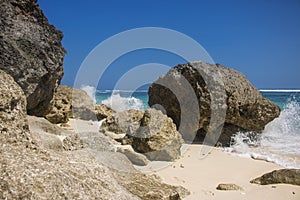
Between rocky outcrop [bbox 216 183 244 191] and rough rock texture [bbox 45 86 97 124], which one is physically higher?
rough rock texture [bbox 45 86 97 124]

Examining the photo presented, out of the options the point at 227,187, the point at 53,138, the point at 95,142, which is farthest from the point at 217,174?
the point at 53,138

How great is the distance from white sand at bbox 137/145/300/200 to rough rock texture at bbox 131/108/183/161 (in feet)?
0.90

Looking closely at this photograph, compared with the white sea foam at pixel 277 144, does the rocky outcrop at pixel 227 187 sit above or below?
below

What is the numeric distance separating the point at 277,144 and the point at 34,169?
8.12 meters

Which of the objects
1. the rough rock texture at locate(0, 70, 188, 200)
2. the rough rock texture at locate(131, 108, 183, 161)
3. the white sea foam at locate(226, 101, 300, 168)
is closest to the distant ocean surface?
the white sea foam at locate(226, 101, 300, 168)

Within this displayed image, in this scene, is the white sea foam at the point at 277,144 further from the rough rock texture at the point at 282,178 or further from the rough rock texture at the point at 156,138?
the rough rock texture at the point at 156,138

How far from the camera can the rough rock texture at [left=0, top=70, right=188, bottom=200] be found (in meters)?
1.85

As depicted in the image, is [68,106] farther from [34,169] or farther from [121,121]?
[34,169]

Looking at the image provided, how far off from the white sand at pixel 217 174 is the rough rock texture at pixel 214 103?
114 cm

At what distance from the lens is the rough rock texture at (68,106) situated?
348 inches

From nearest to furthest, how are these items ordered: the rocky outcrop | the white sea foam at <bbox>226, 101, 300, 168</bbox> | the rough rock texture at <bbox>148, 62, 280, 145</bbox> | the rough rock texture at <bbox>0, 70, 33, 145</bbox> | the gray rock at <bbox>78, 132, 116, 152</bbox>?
the rough rock texture at <bbox>0, 70, 33, 145</bbox> → the rocky outcrop → the gray rock at <bbox>78, 132, 116, 152</bbox> → the white sea foam at <bbox>226, 101, 300, 168</bbox> → the rough rock texture at <bbox>148, 62, 280, 145</bbox>

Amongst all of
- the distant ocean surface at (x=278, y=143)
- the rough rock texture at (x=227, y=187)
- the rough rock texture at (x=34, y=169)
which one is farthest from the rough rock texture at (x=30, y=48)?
the distant ocean surface at (x=278, y=143)

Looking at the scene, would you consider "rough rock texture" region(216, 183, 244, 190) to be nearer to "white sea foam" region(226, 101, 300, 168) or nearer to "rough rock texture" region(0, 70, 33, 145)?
"white sea foam" region(226, 101, 300, 168)

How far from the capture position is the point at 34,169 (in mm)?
1963
